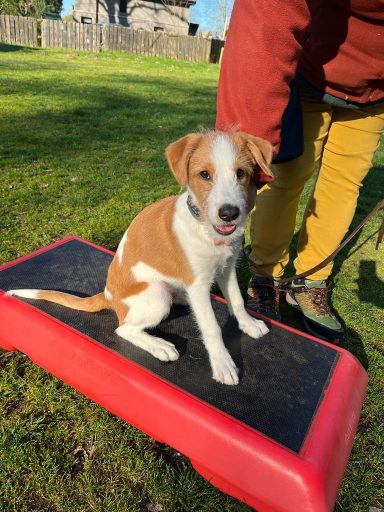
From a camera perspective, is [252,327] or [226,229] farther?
[252,327]

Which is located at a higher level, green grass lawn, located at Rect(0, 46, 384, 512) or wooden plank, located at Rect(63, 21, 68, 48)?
wooden plank, located at Rect(63, 21, 68, 48)

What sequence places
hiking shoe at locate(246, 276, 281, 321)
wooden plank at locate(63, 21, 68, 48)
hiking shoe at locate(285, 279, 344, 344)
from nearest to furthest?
Result: hiking shoe at locate(285, 279, 344, 344) < hiking shoe at locate(246, 276, 281, 321) < wooden plank at locate(63, 21, 68, 48)

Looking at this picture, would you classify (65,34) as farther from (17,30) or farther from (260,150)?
(260,150)

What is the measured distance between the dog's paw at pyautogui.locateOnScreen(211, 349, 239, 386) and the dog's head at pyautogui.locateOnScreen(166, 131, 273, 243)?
0.74 meters

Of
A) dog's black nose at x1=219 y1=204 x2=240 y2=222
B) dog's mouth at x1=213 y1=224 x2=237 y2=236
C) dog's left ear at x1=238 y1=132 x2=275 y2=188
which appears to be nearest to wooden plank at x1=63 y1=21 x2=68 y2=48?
dog's left ear at x1=238 y1=132 x2=275 y2=188

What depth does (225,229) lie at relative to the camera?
2.26m

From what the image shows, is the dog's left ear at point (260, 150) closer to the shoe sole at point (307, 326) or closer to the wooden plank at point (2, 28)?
the shoe sole at point (307, 326)

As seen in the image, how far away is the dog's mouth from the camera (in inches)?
87.4

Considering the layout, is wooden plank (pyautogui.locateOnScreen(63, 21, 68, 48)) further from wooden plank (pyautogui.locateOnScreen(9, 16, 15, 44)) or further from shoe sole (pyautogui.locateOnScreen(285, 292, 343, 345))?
shoe sole (pyautogui.locateOnScreen(285, 292, 343, 345))

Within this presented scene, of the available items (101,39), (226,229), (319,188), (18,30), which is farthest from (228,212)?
(18,30)

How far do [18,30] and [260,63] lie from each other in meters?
27.6

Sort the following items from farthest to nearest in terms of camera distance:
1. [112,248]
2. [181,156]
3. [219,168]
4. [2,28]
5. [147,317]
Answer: [2,28] < [112,248] < [147,317] < [181,156] < [219,168]

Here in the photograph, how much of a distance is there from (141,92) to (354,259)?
10.1 meters

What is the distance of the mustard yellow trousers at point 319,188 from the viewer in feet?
9.98
